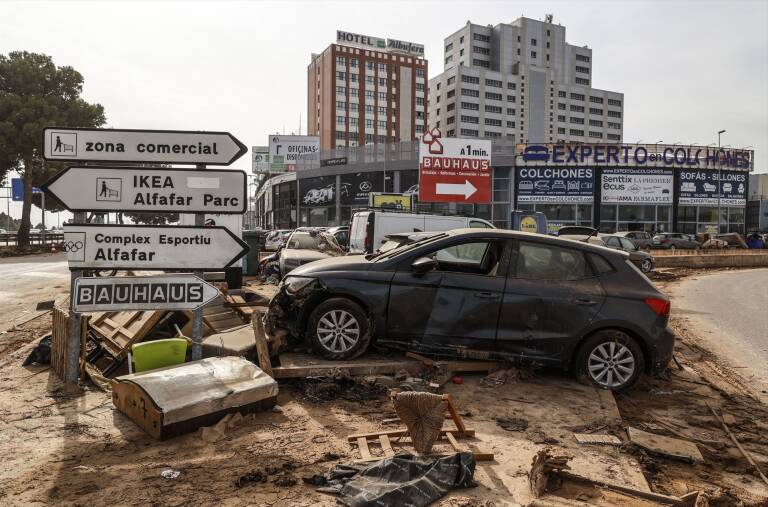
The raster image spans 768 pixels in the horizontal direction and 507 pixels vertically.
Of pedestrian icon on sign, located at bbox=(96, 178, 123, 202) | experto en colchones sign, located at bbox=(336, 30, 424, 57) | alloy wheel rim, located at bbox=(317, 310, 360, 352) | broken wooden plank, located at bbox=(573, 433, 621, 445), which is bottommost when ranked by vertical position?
broken wooden plank, located at bbox=(573, 433, 621, 445)

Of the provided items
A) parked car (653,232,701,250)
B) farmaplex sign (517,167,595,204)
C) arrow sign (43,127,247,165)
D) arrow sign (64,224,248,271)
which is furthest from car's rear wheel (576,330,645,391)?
farmaplex sign (517,167,595,204)

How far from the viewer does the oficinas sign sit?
4488 cm

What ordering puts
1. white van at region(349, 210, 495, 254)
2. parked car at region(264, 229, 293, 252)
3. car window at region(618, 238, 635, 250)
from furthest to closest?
parked car at region(264, 229, 293, 252)
car window at region(618, 238, 635, 250)
white van at region(349, 210, 495, 254)

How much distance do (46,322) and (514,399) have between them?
8.25 metres

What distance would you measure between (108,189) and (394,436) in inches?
157

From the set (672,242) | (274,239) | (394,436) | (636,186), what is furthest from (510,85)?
(394,436)

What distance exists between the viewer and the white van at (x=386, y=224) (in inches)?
595

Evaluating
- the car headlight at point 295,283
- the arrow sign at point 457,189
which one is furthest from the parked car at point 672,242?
the car headlight at point 295,283

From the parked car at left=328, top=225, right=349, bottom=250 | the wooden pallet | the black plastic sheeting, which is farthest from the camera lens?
the parked car at left=328, top=225, right=349, bottom=250

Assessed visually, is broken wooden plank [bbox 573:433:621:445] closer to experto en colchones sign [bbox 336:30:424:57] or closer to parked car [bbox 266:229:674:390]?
parked car [bbox 266:229:674:390]

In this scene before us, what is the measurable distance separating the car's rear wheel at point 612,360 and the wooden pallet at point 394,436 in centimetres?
214

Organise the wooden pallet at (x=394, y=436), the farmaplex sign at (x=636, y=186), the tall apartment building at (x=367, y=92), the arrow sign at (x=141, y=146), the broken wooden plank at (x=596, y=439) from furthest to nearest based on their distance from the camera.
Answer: the tall apartment building at (x=367, y=92), the farmaplex sign at (x=636, y=186), the arrow sign at (x=141, y=146), the broken wooden plank at (x=596, y=439), the wooden pallet at (x=394, y=436)

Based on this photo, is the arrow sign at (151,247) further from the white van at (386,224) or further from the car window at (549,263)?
the white van at (386,224)

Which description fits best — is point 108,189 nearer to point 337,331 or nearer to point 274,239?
point 337,331
